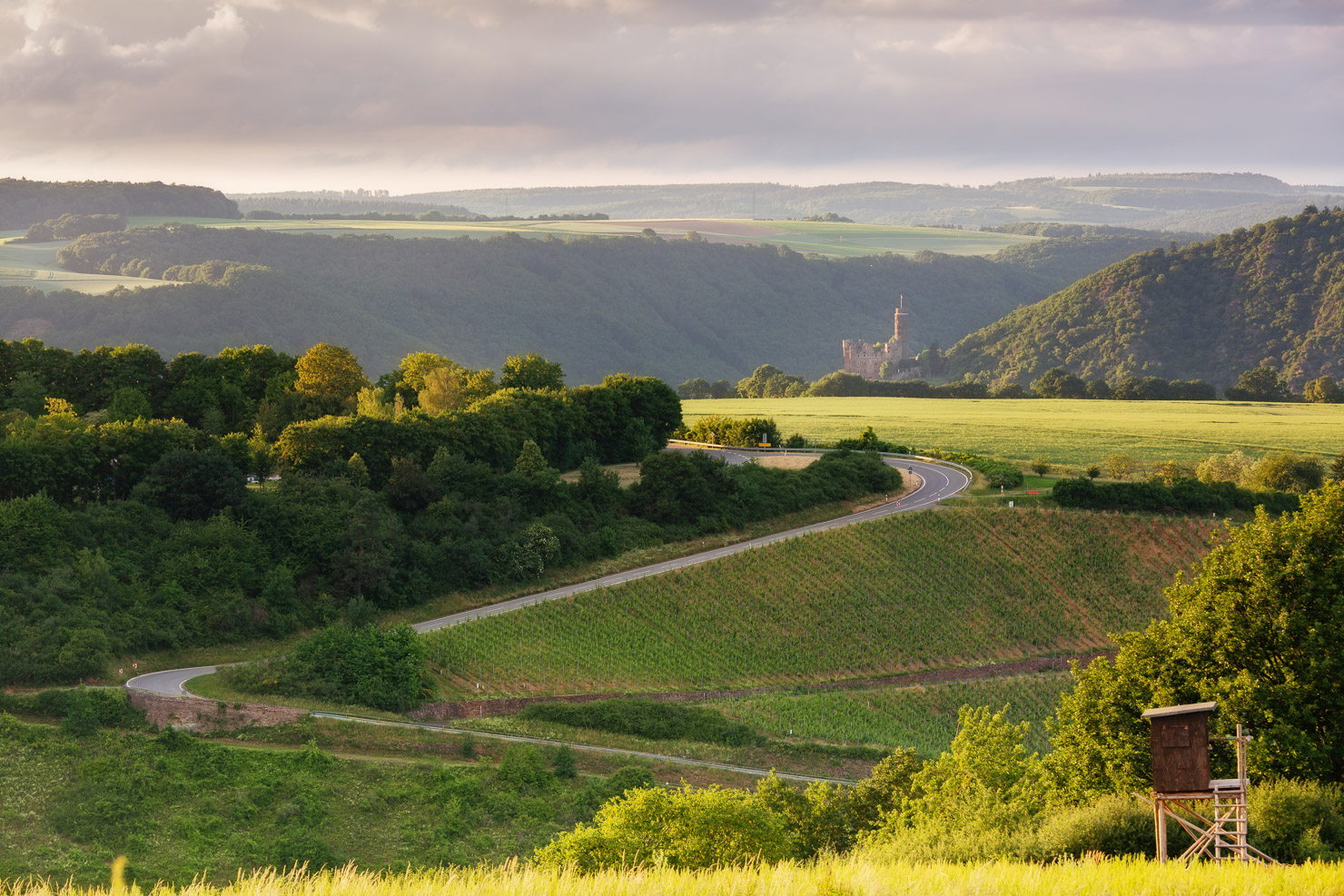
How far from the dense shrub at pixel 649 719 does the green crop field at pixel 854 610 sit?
4021 millimetres

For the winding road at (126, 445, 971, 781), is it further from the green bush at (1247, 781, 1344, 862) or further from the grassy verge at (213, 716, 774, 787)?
the green bush at (1247, 781, 1344, 862)

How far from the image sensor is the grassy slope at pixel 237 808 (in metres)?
28.8

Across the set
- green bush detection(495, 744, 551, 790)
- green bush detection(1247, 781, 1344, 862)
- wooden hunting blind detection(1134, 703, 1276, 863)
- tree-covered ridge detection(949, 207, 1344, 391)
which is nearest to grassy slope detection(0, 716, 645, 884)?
green bush detection(495, 744, 551, 790)

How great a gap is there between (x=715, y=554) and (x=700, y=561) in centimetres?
235

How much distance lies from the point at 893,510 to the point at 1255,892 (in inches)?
2284

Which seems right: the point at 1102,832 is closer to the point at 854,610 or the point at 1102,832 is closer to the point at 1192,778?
the point at 1192,778

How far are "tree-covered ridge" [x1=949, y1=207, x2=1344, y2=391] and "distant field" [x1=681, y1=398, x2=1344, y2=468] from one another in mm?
57805

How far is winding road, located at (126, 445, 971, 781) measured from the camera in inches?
1563

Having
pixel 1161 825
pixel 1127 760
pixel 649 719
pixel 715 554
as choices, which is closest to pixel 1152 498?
pixel 715 554

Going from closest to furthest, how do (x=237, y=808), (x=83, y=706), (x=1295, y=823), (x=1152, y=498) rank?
(x=1295, y=823) → (x=237, y=808) → (x=83, y=706) → (x=1152, y=498)

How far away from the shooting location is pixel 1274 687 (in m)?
22.5

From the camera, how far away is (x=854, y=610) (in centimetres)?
5688

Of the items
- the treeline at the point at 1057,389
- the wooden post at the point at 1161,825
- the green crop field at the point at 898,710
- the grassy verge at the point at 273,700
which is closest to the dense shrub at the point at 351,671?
the grassy verge at the point at 273,700

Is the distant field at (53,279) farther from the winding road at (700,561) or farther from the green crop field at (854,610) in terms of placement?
the green crop field at (854,610)
